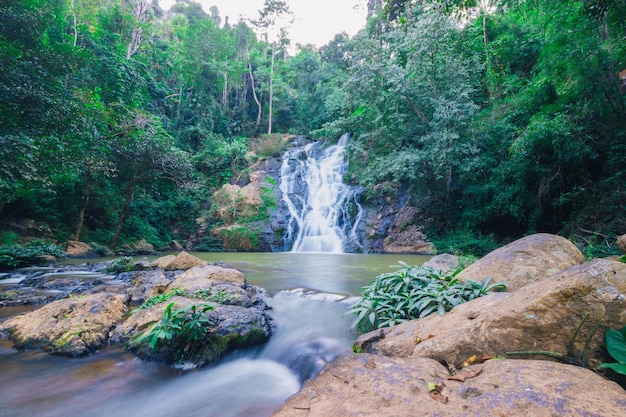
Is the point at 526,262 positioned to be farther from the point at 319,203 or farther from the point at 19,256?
the point at 319,203

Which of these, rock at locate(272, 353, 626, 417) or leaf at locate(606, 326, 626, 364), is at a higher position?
leaf at locate(606, 326, 626, 364)

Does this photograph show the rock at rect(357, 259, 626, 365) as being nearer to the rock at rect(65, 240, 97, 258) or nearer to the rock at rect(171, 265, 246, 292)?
the rock at rect(171, 265, 246, 292)

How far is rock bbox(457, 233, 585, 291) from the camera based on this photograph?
3.66 metres

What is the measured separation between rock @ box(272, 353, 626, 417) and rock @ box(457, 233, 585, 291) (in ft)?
6.82

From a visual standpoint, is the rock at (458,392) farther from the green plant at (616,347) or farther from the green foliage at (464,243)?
the green foliage at (464,243)

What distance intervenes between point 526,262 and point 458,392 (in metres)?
2.77

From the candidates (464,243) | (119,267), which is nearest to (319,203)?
(464,243)

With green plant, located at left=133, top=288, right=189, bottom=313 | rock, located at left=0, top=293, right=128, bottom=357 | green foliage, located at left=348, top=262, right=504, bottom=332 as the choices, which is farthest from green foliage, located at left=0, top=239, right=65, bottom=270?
green foliage, located at left=348, top=262, right=504, bottom=332

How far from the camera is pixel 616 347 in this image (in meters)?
1.76

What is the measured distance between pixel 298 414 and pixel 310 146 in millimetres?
22844

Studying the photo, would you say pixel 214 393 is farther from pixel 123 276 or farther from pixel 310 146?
pixel 310 146

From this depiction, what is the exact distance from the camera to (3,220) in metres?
11.9

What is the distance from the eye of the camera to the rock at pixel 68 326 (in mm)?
3479

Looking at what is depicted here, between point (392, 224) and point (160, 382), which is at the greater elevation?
point (392, 224)
